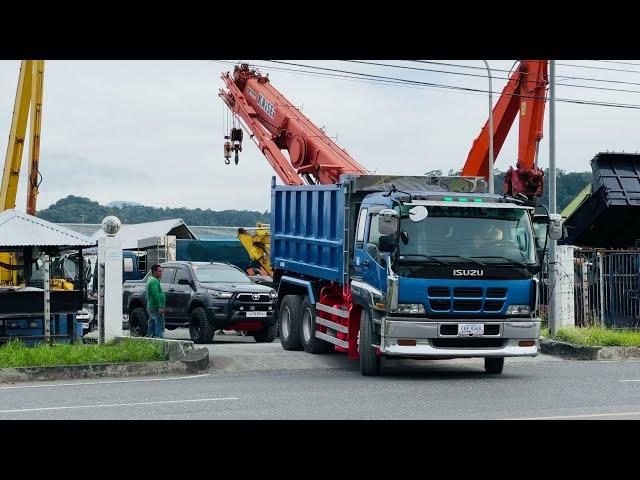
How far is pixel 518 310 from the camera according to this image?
48.7ft

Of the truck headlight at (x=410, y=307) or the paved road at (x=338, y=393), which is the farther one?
the truck headlight at (x=410, y=307)

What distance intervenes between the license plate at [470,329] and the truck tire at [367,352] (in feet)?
4.49

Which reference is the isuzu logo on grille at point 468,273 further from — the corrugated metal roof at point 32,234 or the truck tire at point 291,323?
the corrugated metal roof at point 32,234

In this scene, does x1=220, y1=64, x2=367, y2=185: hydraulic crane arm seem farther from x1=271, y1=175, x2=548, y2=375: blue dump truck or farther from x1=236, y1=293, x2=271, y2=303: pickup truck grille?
x1=271, y1=175, x2=548, y2=375: blue dump truck

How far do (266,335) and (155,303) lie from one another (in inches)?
151

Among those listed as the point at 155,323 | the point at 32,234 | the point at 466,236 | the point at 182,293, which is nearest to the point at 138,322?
the point at 182,293

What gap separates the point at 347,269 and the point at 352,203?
3.44 ft

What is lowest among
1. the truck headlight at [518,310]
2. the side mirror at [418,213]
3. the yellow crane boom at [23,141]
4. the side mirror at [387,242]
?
the truck headlight at [518,310]

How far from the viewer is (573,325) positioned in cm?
2164

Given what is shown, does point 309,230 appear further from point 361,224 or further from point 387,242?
point 387,242

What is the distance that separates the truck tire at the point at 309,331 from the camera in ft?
59.2

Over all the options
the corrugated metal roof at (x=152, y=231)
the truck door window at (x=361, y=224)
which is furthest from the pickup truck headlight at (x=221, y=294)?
the corrugated metal roof at (x=152, y=231)

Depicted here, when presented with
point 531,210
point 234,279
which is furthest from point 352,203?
point 234,279

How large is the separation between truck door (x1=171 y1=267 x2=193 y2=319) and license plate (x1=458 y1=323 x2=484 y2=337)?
32.1ft
